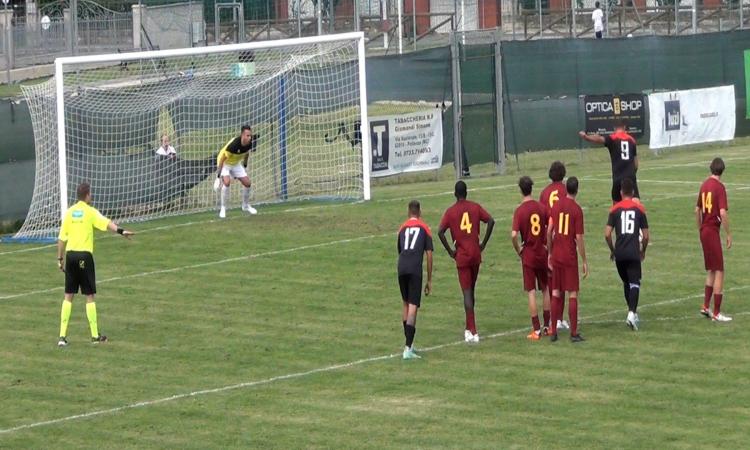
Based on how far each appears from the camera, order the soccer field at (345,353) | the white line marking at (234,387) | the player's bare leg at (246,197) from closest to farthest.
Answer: the soccer field at (345,353), the white line marking at (234,387), the player's bare leg at (246,197)

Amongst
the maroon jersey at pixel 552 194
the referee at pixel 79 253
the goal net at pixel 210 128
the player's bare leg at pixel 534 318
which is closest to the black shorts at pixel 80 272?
the referee at pixel 79 253

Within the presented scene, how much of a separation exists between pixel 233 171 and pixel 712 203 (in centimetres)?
1318

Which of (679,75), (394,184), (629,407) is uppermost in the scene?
(679,75)

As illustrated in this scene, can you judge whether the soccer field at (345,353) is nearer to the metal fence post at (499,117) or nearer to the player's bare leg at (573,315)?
the player's bare leg at (573,315)

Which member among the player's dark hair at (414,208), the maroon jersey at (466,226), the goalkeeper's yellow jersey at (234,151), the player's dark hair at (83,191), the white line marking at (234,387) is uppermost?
the goalkeeper's yellow jersey at (234,151)

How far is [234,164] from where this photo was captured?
1208 inches

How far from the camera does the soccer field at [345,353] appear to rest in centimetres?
1538

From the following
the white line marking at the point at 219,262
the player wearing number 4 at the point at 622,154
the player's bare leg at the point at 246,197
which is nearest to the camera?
the white line marking at the point at 219,262

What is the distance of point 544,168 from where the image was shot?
38.0m

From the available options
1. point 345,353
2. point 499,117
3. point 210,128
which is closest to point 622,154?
point 345,353

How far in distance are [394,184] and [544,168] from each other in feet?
14.3

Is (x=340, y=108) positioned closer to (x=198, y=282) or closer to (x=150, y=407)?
(x=198, y=282)

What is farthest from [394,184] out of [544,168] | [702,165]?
[702,165]

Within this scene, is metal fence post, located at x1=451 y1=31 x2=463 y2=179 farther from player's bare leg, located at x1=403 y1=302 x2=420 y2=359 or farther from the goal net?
player's bare leg, located at x1=403 y1=302 x2=420 y2=359
